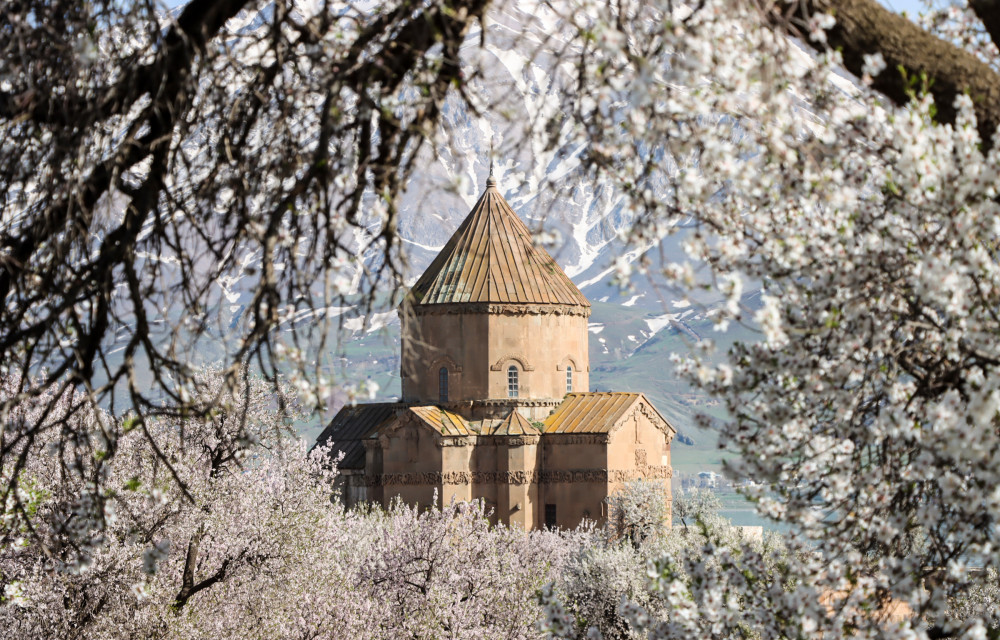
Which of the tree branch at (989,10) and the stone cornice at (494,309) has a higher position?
the stone cornice at (494,309)

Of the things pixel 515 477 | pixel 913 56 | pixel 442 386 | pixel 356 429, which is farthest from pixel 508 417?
pixel 913 56

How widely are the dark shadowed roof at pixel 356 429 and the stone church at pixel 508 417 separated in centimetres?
61

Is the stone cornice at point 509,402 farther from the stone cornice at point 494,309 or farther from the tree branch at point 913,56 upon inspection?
the tree branch at point 913,56

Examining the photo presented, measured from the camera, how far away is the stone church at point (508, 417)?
1953 inches

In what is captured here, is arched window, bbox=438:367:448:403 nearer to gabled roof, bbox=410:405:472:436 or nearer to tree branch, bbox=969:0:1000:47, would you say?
gabled roof, bbox=410:405:472:436

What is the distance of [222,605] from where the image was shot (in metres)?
22.6

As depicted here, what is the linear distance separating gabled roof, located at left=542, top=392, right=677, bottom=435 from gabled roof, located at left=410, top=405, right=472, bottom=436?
340 centimetres

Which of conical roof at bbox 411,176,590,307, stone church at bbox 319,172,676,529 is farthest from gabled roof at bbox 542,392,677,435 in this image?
conical roof at bbox 411,176,590,307

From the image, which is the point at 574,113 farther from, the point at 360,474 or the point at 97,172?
the point at 360,474

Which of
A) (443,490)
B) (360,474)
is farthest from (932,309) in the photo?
(360,474)

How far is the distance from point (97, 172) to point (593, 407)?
44848mm

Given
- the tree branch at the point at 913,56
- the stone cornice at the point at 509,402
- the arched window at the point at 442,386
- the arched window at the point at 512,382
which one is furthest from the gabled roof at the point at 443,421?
the tree branch at the point at 913,56

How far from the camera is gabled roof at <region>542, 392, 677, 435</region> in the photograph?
4966 cm

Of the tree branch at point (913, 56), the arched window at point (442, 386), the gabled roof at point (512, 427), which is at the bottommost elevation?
the tree branch at point (913, 56)
